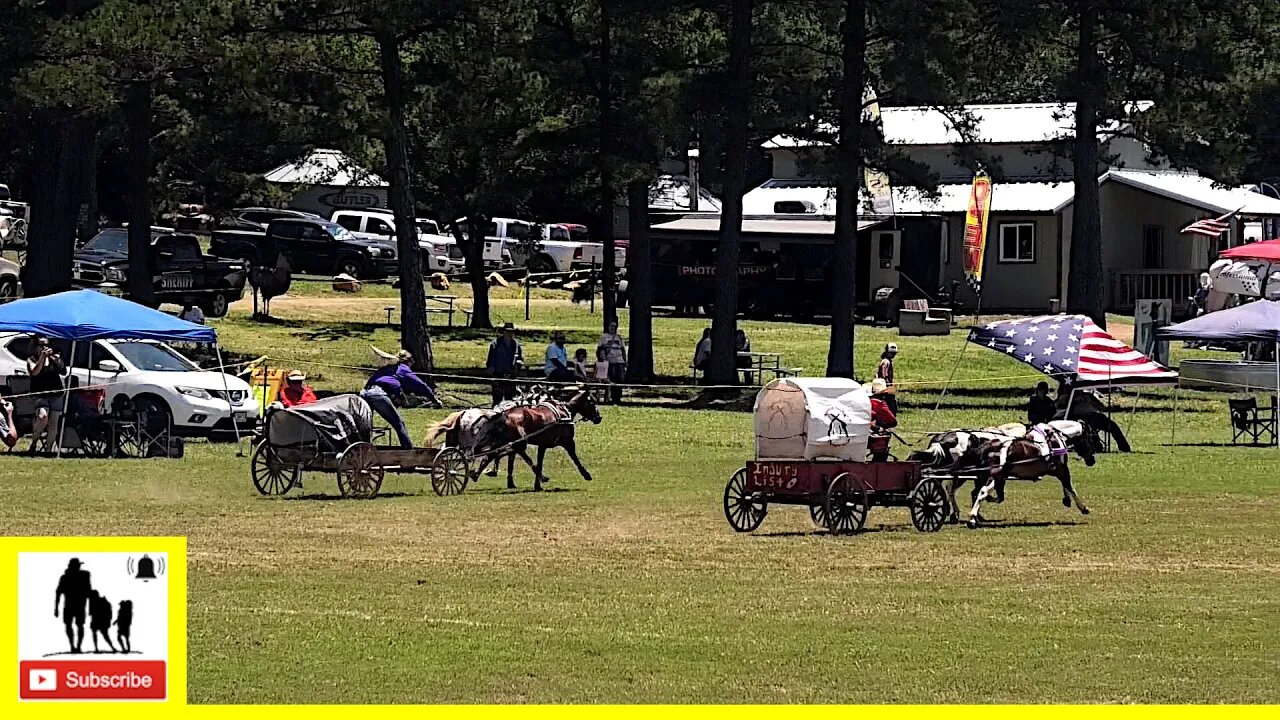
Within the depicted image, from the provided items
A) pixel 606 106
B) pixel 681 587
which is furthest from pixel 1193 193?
pixel 681 587

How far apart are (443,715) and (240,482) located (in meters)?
15.6

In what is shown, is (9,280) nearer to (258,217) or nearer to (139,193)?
(139,193)

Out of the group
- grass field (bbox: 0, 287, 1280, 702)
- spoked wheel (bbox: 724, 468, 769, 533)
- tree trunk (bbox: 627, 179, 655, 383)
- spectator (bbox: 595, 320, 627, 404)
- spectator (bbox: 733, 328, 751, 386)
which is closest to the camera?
grass field (bbox: 0, 287, 1280, 702)

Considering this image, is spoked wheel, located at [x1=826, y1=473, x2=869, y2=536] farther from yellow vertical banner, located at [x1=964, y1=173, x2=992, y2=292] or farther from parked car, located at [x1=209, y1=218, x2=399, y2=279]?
parked car, located at [x1=209, y1=218, x2=399, y2=279]

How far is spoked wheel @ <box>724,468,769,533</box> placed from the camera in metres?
21.0

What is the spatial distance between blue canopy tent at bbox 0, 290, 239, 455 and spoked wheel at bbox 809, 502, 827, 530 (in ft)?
33.8

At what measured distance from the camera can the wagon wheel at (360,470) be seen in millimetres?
23422

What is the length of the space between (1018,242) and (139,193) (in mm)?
25689

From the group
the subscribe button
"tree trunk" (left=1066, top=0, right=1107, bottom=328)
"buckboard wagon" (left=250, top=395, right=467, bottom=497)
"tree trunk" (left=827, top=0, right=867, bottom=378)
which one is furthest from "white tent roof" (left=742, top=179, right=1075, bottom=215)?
the subscribe button

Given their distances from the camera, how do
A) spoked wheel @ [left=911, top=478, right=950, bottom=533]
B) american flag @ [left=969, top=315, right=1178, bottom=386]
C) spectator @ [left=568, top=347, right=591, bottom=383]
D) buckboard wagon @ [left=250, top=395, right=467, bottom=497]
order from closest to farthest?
spoked wheel @ [left=911, top=478, right=950, bottom=533]
buckboard wagon @ [left=250, top=395, right=467, bottom=497]
american flag @ [left=969, top=315, right=1178, bottom=386]
spectator @ [left=568, top=347, right=591, bottom=383]

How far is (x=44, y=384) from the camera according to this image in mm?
27984

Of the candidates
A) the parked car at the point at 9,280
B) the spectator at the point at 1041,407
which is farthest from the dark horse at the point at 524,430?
the parked car at the point at 9,280

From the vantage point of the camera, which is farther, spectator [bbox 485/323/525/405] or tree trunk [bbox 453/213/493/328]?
tree trunk [bbox 453/213/493/328]

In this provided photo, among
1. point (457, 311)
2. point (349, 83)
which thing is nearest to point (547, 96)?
point (349, 83)
